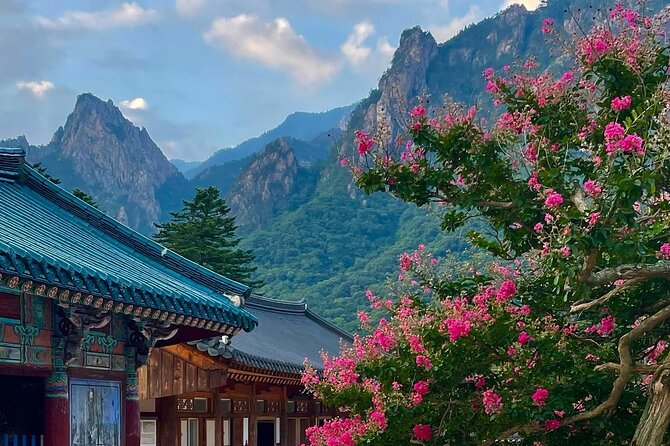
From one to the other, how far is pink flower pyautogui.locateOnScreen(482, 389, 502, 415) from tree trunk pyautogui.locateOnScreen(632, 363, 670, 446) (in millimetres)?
1316

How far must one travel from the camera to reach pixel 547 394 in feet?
28.6

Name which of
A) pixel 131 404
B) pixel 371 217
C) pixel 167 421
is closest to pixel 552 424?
pixel 131 404

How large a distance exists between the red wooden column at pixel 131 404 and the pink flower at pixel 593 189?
Result: 15.6 ft

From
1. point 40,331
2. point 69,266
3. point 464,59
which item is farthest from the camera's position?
point 464,59

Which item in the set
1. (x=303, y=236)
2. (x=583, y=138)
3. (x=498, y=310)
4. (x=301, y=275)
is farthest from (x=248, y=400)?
(x=303, y=236)

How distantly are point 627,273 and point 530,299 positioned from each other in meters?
1.58

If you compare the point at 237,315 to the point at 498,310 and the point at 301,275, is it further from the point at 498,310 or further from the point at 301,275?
the point at 301,275

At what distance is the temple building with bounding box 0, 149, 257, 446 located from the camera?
714 centimetres

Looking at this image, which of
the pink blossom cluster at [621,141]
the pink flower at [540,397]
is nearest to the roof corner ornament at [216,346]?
the pink flower at [540,397]

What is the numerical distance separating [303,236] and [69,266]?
75698 millimetres

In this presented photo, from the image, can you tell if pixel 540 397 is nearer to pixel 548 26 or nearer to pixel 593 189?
pixel 593 189

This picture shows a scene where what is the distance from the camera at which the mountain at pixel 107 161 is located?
118 meters

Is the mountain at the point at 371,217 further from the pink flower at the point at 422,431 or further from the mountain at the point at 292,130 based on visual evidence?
the mountain at the point at 292,130

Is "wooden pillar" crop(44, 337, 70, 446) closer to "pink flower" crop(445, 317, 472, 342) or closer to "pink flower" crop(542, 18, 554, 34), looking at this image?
"pink flower" crop(445, 317, 472, 342)
